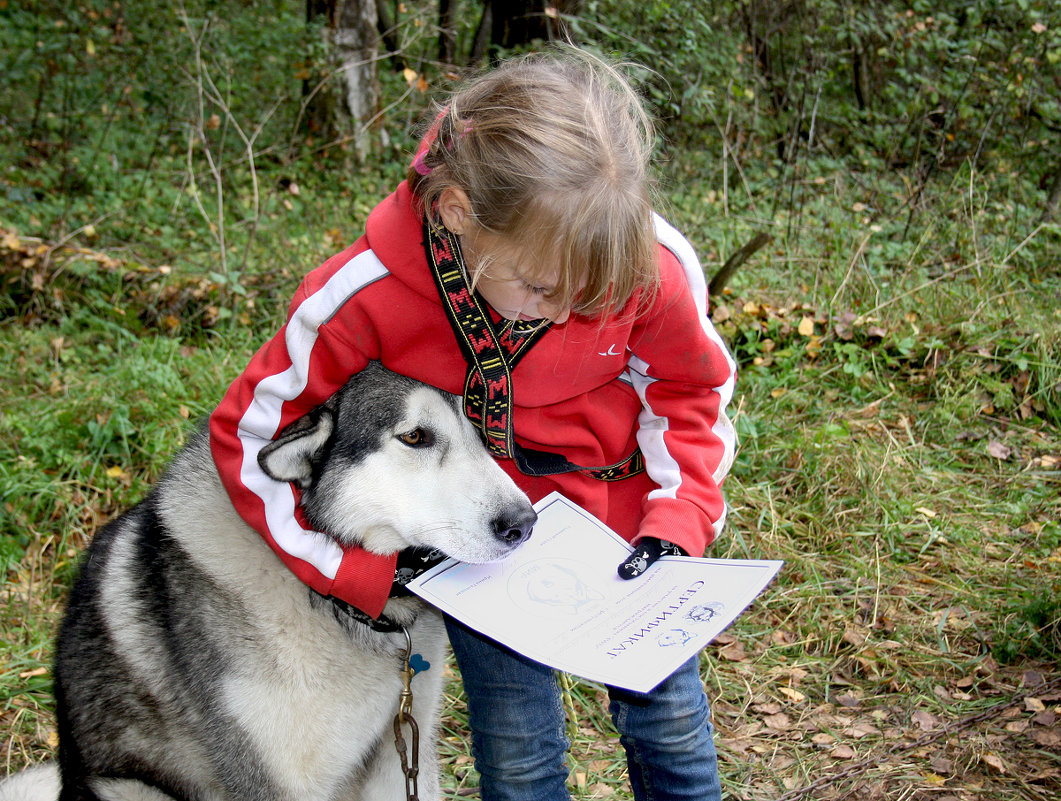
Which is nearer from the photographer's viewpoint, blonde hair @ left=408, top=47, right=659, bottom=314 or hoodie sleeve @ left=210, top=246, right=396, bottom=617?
blonde hair @ left=408, top=47, right=659, bottom=314

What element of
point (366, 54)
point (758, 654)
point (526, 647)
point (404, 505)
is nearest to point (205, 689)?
point (404, 505)

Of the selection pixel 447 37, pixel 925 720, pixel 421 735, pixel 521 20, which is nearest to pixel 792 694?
pixel 925 720

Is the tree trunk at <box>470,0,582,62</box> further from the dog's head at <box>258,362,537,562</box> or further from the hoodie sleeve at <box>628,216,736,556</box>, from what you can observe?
the dog's head at <box>258,362,537,562</box>

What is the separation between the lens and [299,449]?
80.5 inches

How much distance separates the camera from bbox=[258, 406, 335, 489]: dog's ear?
1978 millimetres

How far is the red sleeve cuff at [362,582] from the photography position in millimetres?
2082

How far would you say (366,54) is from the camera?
25.4 ft

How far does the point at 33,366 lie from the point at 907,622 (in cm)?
480

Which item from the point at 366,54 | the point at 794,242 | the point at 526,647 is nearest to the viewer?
the point at 526,647

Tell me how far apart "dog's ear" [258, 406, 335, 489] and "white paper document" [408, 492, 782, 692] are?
1.33 feet

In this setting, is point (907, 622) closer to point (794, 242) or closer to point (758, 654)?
point (758, 654)

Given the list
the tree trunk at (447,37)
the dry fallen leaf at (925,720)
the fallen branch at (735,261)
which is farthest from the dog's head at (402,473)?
the tree trunk at (447,37)

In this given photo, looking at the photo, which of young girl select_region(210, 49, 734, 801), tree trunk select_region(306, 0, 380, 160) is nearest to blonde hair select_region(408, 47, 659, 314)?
young girl select_region(210, 49, 734, 801)

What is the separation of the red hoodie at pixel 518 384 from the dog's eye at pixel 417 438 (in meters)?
0.13
